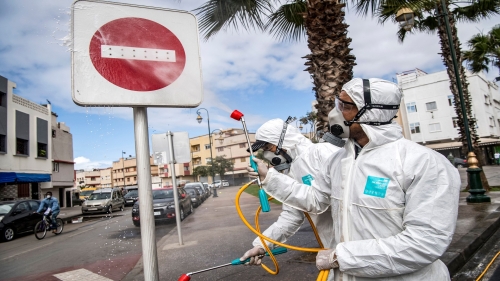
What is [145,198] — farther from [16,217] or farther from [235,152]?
[235,152]

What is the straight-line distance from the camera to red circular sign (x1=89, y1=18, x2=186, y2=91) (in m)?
1.66

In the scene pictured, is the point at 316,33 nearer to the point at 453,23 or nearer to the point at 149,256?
the point at 149,256

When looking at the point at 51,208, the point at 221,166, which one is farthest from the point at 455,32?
the point at 221,166

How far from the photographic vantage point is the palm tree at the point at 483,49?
16594 millimetres

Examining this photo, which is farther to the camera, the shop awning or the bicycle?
the shop awning

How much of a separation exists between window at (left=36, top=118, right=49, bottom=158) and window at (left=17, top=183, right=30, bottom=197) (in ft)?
8.31

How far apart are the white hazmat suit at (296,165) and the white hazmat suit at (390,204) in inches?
31.2

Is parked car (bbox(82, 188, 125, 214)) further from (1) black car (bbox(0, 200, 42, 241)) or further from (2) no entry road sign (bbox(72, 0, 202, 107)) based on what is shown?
(2) no entry road sign (bbox(72, 0, 202, 107))

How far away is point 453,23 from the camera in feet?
39.0

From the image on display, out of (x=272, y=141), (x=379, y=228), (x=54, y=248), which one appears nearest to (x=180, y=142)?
(x=54, y=248)

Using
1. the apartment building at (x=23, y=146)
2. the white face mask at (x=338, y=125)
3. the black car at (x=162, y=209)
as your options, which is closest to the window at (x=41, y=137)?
the apartment building at (x=23, y=146)

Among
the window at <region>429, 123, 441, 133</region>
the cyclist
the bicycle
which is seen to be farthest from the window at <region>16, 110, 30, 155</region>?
the window at <region>429, 123, 441, 133</region>

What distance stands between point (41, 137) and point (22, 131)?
12.6 ft

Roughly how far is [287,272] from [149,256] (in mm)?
3108
